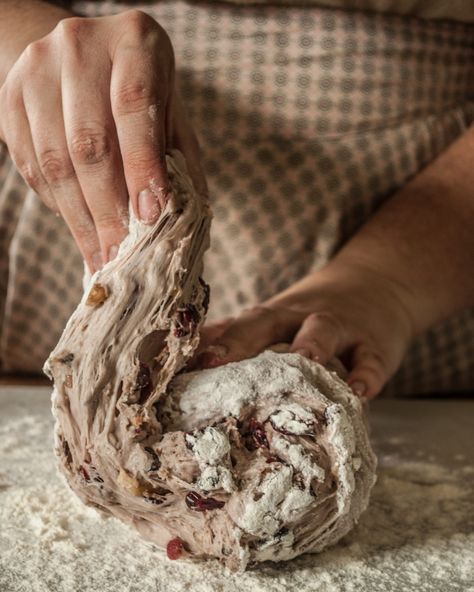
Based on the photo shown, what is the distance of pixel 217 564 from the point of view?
84 cm

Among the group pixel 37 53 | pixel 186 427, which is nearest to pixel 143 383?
pixel 186 427

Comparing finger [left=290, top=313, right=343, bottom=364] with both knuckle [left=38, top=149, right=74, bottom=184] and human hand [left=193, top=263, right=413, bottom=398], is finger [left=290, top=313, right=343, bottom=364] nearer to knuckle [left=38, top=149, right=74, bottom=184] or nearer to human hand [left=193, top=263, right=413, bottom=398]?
human hand [left=193, top=263, right=413, bottom=398]

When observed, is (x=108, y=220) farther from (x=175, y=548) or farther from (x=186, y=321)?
(x=175, y=548)

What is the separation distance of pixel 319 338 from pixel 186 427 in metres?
0.27

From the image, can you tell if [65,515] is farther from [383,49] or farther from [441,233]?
[383,49]

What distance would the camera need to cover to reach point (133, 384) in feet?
2.84

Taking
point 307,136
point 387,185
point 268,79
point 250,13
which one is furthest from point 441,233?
point 250,13

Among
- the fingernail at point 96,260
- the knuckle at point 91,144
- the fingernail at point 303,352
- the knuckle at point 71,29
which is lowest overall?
the fingernail at point 303,352

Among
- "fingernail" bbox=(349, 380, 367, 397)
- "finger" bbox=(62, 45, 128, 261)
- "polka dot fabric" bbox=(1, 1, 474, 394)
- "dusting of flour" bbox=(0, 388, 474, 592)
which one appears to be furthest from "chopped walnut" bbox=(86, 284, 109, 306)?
"polka dot fabric" bbox=(1, 1, 474, 394)

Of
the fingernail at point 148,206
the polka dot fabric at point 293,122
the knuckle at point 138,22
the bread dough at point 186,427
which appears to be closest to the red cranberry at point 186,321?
the bread dough at point 186,427

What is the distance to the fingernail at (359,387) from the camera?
1.05 metres

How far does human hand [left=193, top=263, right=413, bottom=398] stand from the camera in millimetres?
1028

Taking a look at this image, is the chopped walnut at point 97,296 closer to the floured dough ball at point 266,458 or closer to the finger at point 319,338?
the floured dough ball at point 266,458

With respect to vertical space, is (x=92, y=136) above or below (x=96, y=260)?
above
